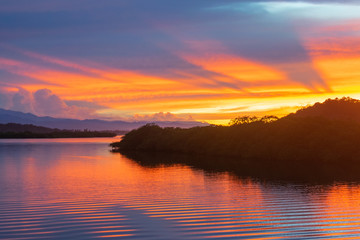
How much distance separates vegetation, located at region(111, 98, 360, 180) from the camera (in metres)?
43.2

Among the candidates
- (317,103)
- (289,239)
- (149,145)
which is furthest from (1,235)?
(317,103)

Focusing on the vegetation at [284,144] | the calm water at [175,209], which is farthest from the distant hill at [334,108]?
the calm water at [175,209]

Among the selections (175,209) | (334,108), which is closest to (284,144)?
(175,209)

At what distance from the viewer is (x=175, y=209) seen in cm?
1908

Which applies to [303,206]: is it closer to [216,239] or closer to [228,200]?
[228,200]

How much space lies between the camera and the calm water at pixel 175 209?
1477 centimetres

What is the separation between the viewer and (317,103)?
89.5 m

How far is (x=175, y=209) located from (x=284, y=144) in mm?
32029

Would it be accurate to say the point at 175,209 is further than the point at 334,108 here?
No

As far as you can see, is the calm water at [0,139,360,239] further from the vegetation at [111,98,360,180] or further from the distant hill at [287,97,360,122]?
the distant hill at [287,97,360,122]

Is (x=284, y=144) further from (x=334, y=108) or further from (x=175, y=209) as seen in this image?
(x=334, y=108)

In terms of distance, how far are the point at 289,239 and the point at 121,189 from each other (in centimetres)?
1406

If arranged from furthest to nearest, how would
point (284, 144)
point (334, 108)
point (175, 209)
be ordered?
point (334, 108) → point (284, 144) → point (175, 209)

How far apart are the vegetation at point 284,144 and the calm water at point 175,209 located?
11179 mm
